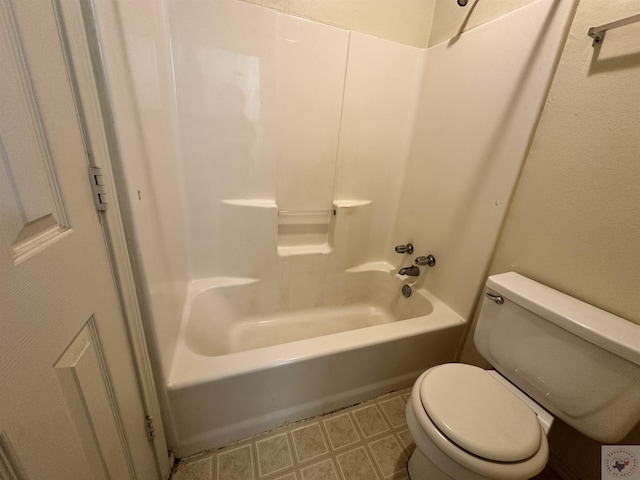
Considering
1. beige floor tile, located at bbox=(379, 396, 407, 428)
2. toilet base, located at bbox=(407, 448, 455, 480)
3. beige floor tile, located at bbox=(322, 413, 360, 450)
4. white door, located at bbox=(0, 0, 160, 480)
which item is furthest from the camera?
beige floor tile, located at bbox=(379, 396, 407, 428)

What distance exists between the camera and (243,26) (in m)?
1.20

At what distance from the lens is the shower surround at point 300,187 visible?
2.96ft

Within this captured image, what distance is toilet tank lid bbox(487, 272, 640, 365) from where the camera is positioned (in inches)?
27.1

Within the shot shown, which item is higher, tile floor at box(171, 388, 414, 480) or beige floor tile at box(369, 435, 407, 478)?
tile floor at box(171, 388, 414, 480)

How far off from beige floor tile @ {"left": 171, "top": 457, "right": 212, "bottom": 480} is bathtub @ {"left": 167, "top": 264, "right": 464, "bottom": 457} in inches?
1.8

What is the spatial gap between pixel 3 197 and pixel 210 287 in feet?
3.98

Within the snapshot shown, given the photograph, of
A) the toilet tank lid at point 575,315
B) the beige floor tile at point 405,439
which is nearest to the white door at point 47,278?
the beige floor tile at point 405,439

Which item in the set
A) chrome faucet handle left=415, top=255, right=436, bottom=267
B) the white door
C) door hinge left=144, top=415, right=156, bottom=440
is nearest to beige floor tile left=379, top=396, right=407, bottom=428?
chrome faucet handle left=415, top=255, right=436, bottom=267

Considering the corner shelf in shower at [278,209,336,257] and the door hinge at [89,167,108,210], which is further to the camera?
the corner shelf in shower at [278,209,336,257]

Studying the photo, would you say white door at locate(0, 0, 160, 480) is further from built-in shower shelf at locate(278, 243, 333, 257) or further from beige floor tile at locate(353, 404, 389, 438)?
built-in shower shelf at locate(278, 243, 333, 257)

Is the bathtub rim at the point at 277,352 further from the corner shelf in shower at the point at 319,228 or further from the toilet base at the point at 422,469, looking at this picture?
the corner shelf in shower at the point at 319,228

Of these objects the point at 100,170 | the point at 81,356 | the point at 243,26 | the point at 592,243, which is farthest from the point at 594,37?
the point at 81,356

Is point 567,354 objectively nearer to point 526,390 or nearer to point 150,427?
point 526,390

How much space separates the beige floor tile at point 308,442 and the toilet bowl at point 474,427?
0.41m
